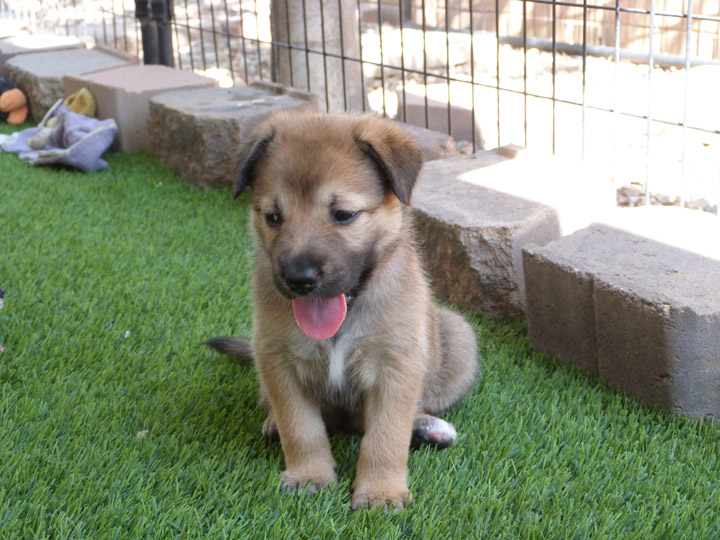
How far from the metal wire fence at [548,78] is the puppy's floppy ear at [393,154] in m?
2.06

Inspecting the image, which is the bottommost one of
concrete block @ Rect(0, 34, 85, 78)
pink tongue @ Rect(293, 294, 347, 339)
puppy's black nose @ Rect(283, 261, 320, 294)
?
pink tongue @ Rect(293, 294, 347, 339)

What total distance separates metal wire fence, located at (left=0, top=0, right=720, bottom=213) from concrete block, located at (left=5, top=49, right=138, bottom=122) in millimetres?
860

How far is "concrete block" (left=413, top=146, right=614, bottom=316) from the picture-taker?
4234 millimetres

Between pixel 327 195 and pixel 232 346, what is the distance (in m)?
1.23

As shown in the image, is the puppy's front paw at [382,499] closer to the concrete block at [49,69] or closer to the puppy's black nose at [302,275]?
the puppy's black nose at [302,275]

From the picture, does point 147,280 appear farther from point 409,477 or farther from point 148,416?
point 409,477

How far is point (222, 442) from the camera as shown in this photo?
3.16 m

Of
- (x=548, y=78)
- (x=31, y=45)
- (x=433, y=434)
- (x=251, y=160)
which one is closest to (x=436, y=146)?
(x=433, y=434)

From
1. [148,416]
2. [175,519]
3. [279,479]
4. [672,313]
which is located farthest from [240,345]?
[672,313]

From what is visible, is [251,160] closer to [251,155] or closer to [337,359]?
[251,155]

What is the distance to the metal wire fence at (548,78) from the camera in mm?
5711

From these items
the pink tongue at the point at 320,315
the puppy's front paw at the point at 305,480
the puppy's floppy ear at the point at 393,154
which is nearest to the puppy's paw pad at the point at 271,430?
the puppy's front paw at the point at 305,480

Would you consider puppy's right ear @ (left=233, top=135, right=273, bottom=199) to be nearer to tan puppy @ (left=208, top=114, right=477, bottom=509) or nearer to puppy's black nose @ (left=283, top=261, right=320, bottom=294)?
tan puppy @ (left=208, top=114, right=477, bottom=509)

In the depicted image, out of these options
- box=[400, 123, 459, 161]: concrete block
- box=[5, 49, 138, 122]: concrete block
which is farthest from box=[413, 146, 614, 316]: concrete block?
box=[5, 49, 138, 122]: concrete block
